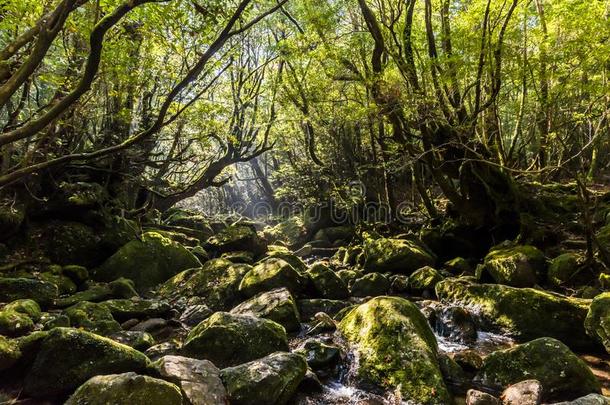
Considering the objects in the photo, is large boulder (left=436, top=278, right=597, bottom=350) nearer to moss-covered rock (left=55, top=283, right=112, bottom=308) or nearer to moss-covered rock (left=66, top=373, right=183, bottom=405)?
moss-covered rock (left=66, top=373, right=183, bottom=405)

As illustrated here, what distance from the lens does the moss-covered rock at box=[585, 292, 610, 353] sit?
651 cm

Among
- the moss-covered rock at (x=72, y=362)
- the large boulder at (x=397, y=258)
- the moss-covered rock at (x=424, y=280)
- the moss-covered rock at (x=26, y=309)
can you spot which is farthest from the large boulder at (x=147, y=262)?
the moss-covered rock at (x=424, y=280)

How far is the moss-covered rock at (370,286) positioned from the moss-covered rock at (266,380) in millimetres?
5961

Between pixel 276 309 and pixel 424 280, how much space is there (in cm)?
494

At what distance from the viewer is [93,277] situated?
1245 centimetres

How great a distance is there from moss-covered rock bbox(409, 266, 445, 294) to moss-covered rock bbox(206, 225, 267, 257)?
8.29 metres

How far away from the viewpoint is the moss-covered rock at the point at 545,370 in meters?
5.64

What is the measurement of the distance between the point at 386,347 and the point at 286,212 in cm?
2942

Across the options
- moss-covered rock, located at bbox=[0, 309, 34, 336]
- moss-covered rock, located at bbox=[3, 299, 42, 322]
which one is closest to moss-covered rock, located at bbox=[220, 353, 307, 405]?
moss-covered rock, located at bbox=[0, 309, 34, 336]

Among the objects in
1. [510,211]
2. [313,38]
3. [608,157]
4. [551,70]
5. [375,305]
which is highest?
[313,38]

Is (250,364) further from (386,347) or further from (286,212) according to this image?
(286,212)

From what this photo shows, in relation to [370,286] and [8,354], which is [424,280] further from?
[8,354]

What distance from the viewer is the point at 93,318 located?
8180 mm

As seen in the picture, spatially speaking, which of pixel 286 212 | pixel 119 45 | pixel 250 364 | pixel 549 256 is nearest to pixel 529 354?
pixel 250 364
